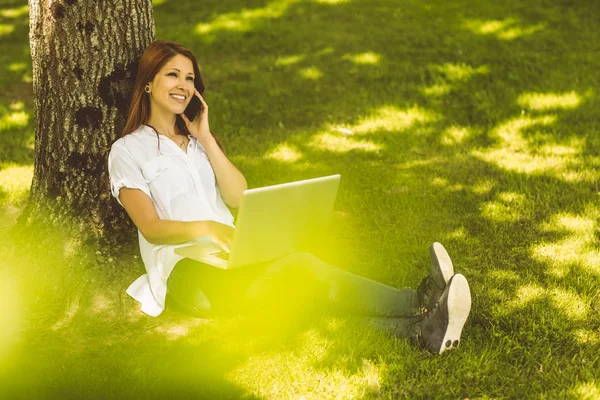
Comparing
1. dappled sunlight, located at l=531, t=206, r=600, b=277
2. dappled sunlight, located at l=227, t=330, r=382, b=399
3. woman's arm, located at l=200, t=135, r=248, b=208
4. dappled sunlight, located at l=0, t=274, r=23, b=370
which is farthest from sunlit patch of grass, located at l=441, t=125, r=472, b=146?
dappled sunlight, located at l=0, t=274, r=23, b=370

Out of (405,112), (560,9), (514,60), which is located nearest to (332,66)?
(405,112)

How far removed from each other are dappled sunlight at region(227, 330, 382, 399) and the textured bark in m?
1.30

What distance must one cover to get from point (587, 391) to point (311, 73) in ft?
16.9

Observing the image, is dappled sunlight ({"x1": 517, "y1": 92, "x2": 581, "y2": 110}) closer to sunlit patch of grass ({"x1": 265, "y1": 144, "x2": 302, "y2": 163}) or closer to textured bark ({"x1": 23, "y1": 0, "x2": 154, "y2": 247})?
sunlit patch of grass ({"x1": 265, "y1": 144, "x2": 302, "y2": 163})

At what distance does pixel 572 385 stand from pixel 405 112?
4.03 meters

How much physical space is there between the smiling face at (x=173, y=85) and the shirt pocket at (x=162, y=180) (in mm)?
315

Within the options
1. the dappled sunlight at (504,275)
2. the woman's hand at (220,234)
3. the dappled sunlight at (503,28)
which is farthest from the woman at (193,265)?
the dappled sunlight at (503,28)

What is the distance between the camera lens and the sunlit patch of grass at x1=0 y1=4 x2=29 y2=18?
32.4 feet

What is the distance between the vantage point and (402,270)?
4656 millimetres

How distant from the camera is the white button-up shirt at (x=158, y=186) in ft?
12.7

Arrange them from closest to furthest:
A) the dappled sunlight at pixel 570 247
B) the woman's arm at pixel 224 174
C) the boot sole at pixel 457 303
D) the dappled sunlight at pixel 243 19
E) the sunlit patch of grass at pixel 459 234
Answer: the boot sole at pixel 457 303, the woman's arm at pixel 224 174, the dappled sunlight at pixel 570 247, the sunlit patch of grass at pixel 459 234, the dappled sunlight at pixel 243 19

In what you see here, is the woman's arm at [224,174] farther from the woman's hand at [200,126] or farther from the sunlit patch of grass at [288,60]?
the sunlit patch of grass at [288,60]

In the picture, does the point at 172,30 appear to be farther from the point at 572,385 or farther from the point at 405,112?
the point at 572,385

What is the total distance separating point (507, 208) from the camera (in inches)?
213
